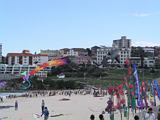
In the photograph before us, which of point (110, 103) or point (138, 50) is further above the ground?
point (138, 50)

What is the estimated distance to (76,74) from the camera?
123 metres

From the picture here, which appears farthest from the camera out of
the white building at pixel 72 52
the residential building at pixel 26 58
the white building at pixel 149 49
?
the white building at pixel 72 52

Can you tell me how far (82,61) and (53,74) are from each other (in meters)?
36.2

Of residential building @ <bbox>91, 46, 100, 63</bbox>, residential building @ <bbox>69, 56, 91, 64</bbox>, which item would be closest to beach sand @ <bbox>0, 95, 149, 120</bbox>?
residential building @ <bbox>69, 56, 91, 64</bbox>

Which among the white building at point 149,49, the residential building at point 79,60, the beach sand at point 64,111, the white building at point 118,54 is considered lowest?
the beach sand at point 64,111

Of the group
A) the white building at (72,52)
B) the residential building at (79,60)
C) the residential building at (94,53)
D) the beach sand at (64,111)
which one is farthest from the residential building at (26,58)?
the beach sand at (64,111)

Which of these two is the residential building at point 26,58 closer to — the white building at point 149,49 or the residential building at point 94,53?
the residential building at point 94,53

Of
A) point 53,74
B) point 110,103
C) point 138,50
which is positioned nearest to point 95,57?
point 138,50

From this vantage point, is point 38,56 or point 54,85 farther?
point 38,56

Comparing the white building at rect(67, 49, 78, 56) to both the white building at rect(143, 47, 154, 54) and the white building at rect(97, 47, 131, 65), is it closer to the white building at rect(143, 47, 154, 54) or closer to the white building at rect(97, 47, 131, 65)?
the white building at rect(97, 47, 131, 65)

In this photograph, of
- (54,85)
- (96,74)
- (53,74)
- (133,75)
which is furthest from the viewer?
(53,74)

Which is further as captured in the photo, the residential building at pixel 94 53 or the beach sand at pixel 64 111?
the residential building at pixel 94 53

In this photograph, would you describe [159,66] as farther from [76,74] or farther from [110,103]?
[110,103]

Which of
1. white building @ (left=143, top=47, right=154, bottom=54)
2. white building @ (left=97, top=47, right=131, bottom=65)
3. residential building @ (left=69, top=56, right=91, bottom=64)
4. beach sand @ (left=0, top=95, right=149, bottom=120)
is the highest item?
white building @ (left=143, top=47, right=154, bottom=54)
